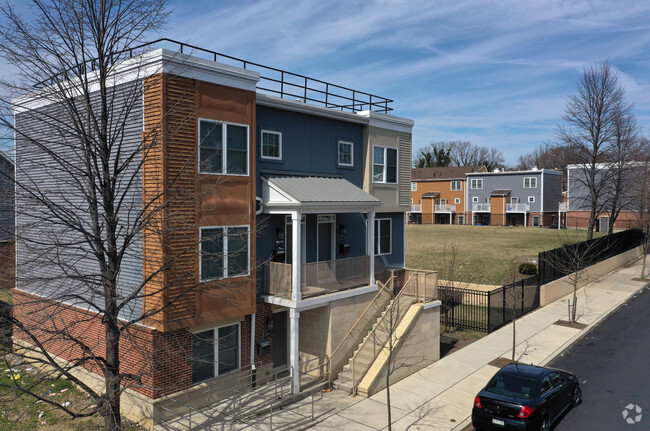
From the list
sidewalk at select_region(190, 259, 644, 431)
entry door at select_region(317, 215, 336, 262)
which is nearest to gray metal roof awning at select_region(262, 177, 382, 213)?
entry door at select_region(317, 215, 336, 262)

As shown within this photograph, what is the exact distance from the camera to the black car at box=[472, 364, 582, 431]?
11.5 m

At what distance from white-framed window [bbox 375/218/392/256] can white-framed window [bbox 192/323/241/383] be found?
8.12 m

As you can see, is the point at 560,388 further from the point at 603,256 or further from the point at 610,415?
the point at 603,256

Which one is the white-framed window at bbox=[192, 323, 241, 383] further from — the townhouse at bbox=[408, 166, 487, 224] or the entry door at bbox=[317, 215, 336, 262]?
the townhouse at bbox=[408, 166, 487, 224]

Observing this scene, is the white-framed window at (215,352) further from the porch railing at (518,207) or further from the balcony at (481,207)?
the balcony at (481,207)

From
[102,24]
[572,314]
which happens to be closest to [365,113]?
[102,24]

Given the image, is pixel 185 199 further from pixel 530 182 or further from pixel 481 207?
pixel 481 207

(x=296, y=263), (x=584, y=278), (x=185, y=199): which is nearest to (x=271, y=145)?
(x=296, y=263)

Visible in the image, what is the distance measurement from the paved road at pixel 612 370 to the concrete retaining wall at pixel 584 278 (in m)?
3.10

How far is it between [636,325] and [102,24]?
76.5ft

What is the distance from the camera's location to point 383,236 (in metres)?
21.2

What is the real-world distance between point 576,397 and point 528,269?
1803 cm

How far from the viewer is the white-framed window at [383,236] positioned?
20.8 m

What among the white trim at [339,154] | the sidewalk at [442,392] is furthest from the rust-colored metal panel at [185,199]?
the white trim at [339,154]
